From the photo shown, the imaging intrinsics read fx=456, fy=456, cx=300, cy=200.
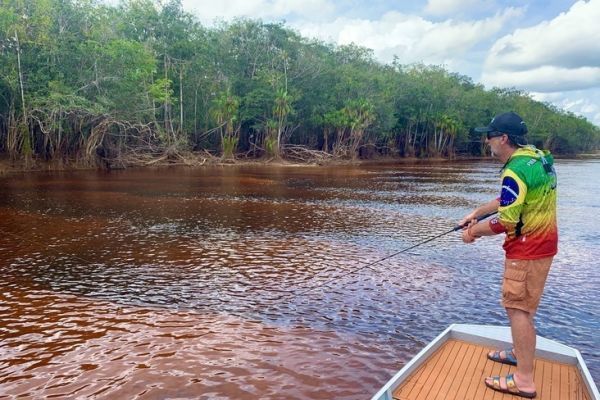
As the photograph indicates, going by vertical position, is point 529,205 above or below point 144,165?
above

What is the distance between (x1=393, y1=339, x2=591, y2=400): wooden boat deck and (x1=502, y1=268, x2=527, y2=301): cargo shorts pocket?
2.87 ft

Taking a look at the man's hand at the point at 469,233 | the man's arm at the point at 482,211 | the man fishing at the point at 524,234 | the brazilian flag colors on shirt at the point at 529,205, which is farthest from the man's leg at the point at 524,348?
the man's arm at the point at 482,211

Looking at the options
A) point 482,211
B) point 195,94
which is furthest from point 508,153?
point 195,94

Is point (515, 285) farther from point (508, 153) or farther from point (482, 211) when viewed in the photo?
point (508, 153)

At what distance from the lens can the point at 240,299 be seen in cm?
756

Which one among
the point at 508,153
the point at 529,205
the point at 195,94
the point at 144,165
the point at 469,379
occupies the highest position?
the point at 195,94

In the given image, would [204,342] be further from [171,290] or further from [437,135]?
[437,135]

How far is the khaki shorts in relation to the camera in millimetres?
3955

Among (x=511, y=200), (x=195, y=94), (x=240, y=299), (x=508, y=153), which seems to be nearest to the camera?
(x=511, y=200)

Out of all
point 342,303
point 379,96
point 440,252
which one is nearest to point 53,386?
point 342,303

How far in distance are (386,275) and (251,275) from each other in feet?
Result: 8.84

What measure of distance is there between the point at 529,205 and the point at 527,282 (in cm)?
68

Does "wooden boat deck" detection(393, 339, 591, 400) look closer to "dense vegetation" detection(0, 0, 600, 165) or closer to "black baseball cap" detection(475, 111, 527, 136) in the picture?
"black baseball cap" detection(475, 111, 527, 136)

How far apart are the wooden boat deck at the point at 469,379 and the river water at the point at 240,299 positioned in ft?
2.66
